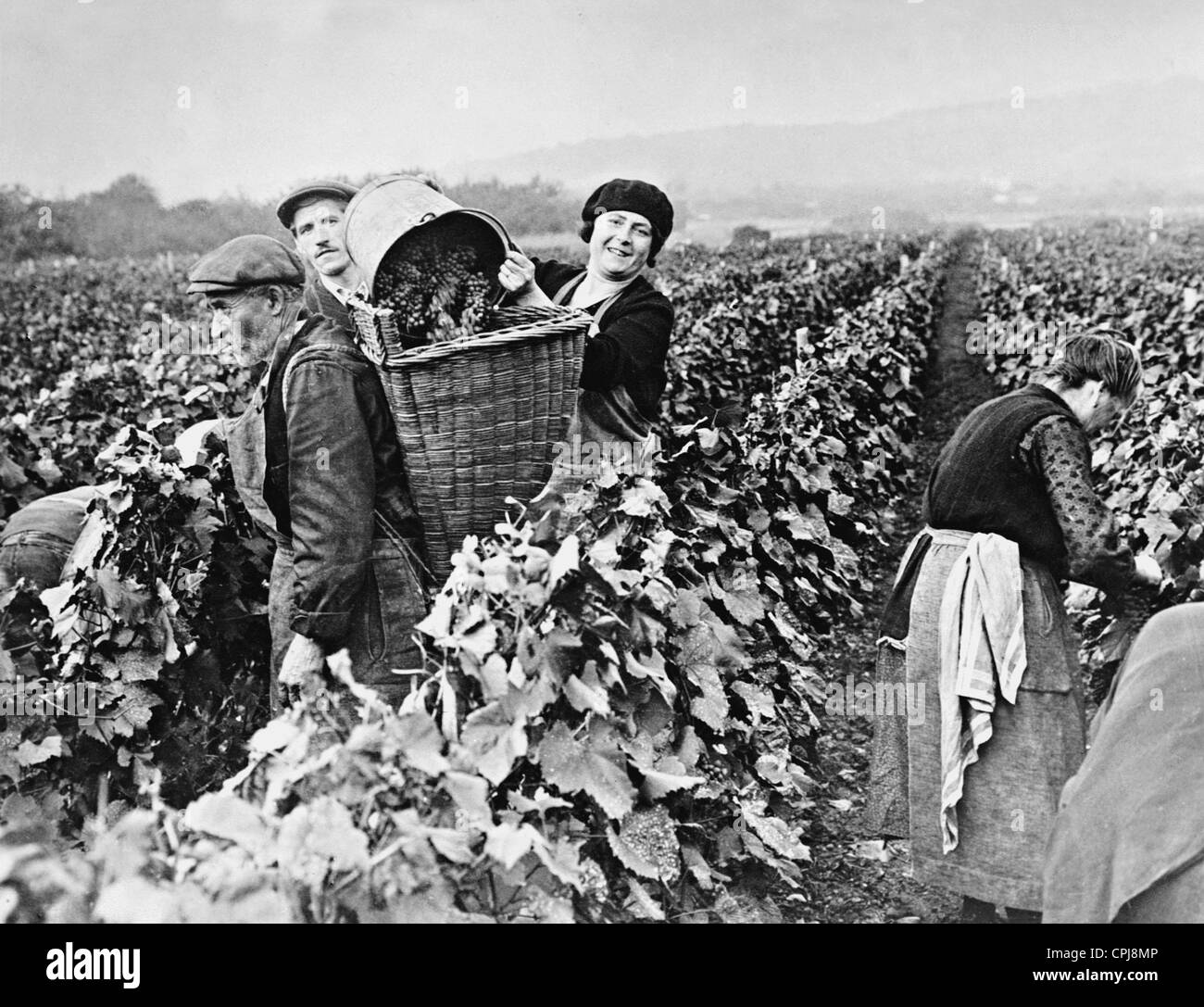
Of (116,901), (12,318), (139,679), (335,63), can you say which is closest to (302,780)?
(116,901)

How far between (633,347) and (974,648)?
109cm

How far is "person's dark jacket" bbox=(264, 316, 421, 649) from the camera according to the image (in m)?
2.40

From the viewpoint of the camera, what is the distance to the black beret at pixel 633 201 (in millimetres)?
3189

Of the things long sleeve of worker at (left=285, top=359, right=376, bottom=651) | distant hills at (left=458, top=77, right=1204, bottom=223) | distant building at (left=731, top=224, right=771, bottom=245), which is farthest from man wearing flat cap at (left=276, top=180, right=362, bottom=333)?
distant hills at (left=458, top=77, right=1204, bottom=223)

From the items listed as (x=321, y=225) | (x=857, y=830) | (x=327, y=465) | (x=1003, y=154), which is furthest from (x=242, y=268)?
(x=1003, y=154)

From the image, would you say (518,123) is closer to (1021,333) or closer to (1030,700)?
(1030,700)

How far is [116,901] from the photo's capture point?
1.65 metres

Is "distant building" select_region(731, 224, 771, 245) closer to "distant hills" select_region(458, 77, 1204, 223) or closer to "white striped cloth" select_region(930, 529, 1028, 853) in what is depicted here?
"distant hills" select_region(458, 77, 1204, 223)

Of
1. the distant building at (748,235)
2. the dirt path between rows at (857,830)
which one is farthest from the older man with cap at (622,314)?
the distant building at (748,235)

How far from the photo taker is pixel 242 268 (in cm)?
254

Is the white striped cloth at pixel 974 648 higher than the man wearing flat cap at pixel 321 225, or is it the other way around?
the man wearing flat cap at pixel 321 225

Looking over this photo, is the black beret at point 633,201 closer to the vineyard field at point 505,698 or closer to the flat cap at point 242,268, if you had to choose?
the vineyard field at point 505,698

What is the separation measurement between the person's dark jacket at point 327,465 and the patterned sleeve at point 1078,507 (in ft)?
4.75

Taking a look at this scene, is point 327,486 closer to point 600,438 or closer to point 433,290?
point 433,290
